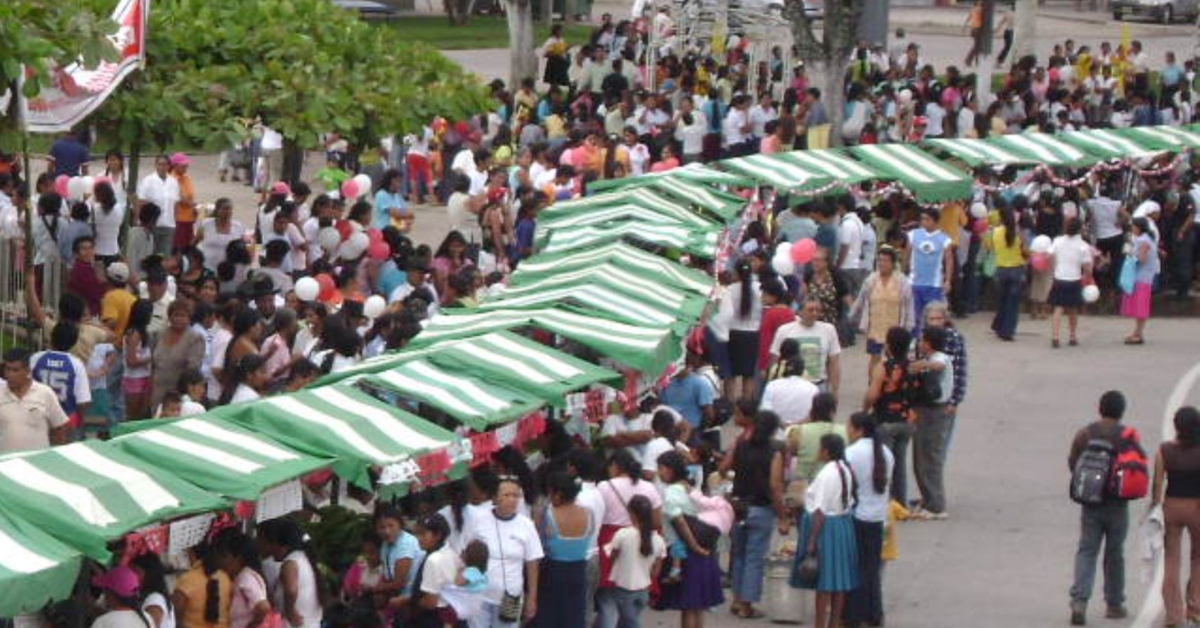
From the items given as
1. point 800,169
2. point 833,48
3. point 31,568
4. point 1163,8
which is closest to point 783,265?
point 800,169

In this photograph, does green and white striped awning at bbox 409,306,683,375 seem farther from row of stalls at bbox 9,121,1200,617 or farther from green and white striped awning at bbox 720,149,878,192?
green and white striped awning at bbox 720,149,878,192

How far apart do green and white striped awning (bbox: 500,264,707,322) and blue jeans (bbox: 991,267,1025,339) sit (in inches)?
298

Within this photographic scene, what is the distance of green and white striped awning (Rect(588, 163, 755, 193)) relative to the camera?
2397 centimetres

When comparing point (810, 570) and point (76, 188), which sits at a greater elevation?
point (76, 188)

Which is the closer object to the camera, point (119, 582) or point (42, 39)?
point (119, 582)

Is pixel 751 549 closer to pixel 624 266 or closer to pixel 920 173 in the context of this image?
pixel 624 266

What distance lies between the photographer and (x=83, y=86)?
736 inches

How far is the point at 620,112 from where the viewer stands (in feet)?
112

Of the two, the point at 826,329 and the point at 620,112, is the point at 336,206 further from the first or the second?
the point at 620,112

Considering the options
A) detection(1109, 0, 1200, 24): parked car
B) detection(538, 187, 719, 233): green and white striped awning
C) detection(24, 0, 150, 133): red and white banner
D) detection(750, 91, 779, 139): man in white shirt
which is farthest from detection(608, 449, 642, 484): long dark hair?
detection(1109, 0, 1200, 24): parked car

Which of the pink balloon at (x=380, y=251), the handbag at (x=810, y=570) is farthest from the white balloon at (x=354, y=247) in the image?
the handbag at (x=810, y=570)

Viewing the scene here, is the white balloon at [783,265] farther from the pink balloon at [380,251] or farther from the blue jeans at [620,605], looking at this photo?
the blue jeans at [620,605]

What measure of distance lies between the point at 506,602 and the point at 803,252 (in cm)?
909

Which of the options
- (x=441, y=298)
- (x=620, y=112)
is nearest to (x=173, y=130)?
(x=441, y=298)
